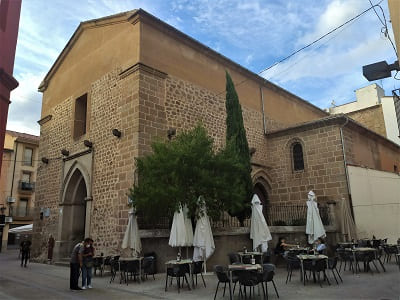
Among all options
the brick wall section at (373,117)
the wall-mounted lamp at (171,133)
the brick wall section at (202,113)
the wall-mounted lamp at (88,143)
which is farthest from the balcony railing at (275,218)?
the brick wall section at (373,117)

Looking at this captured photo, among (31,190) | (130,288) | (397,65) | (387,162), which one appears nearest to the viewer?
(397,65)

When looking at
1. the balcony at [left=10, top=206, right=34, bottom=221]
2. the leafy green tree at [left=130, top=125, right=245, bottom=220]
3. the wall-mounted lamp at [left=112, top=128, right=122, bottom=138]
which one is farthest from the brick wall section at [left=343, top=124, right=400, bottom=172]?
the balcony at [left=10, top=206, right=34, bottom=221]

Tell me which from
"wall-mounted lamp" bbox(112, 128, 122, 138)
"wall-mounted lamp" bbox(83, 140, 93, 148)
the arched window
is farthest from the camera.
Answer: the arched window

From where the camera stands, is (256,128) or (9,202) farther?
(9,202)

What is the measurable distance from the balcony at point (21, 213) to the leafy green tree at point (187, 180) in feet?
86.1

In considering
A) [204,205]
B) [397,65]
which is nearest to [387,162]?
[204,205]

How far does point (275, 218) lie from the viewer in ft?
53.8

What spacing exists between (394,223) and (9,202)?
30.4m

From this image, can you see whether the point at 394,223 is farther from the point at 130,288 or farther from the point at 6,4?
the point at 6,4

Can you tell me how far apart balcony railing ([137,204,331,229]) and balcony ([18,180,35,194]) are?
81.8 feet

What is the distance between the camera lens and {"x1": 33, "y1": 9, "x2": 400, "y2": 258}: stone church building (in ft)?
42.9

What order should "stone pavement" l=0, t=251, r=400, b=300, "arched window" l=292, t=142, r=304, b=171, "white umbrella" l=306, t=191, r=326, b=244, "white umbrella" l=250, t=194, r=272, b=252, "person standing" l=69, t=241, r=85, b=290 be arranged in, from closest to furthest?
"stone pavement" l=0, t=251, r=400, b=300
"person standing" l=69, t=241, r=85, b=290
"white umbrella" l=250, t=194, r=272, b=252
"white umbrella" l=306, t=191, r=326, b=244
"arched window" l=292, t=142, r=304, b=171

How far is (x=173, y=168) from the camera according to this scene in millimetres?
10305

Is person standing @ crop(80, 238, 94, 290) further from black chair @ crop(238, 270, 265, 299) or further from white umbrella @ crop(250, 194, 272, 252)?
white umbrella @ crop(250, 194, 272, 252)
